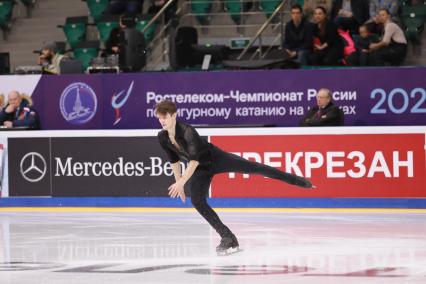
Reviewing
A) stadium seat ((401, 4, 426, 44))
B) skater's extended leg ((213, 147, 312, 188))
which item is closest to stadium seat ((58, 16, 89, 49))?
stadium seat ((401, 4, 426, 44))

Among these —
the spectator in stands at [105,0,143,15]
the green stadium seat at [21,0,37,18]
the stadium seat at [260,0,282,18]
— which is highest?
the green stadium seat at [21,0,37,18]

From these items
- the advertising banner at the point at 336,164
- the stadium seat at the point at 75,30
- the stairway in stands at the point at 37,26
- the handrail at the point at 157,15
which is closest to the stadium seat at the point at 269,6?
the handrail at the point at 157,15

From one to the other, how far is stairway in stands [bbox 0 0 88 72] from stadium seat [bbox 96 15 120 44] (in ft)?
4.19

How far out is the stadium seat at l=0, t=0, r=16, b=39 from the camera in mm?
19812

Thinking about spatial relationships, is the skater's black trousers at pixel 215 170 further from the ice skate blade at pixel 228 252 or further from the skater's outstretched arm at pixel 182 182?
the ice skate blade at pixel 228 252

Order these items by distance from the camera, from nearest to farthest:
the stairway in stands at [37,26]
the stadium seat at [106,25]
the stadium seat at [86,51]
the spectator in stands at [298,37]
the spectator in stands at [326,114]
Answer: the spectator in stands at [326,114]
the spectator in stands at [298,37]
the stadium seat at [86,51]
the stadium seat at [106,25]
the stairway in stands at [37,26]

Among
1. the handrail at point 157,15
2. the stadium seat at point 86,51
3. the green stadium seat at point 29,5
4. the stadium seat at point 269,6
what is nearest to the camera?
the stadium seat at point 269,6

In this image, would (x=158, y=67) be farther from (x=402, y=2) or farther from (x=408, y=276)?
(x=408, y=276)

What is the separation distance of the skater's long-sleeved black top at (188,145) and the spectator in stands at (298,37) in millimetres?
6339

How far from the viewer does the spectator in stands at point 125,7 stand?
18.5 meters

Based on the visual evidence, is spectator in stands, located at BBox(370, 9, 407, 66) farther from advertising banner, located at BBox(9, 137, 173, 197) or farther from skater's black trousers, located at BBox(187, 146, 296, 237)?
skater's black trousers, located at BBox(187, 146, 296, 237)

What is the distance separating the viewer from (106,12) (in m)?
18.8

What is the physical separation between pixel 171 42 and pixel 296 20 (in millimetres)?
1916

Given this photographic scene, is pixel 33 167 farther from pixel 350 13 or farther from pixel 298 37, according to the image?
pixel 350 13
